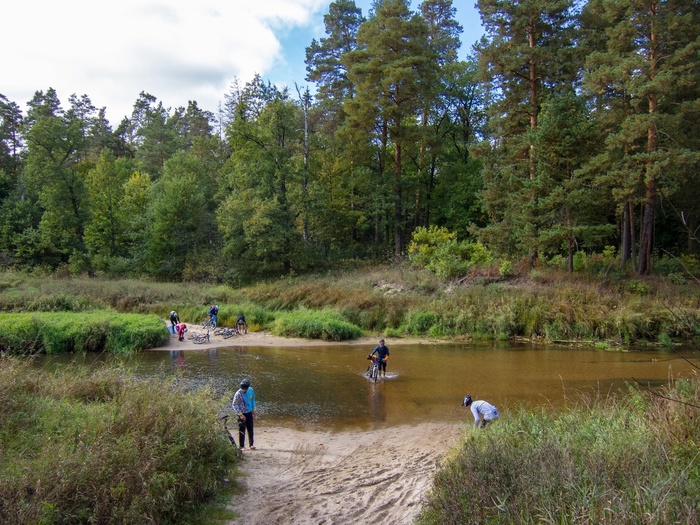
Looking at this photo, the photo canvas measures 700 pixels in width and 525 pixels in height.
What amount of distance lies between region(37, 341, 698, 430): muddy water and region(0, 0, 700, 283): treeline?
7.04 metres

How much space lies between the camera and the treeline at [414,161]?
938 inches

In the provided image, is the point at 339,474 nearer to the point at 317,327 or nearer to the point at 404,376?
the point at 404,376

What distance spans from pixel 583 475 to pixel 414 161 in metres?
38.8

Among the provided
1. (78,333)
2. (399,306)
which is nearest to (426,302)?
(399,306)

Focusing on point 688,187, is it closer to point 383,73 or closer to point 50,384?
point 383,73

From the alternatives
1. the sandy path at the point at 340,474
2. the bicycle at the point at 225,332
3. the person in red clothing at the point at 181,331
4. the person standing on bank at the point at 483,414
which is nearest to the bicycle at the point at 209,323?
the bicycle at the point at 225,332

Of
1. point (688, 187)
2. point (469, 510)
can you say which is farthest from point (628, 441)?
point (688, 187)

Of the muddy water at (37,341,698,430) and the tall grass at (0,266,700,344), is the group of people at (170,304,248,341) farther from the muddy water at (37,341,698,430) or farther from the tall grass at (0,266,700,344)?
the muddy water at (37,341,698,430)

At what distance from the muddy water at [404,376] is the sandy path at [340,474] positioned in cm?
110

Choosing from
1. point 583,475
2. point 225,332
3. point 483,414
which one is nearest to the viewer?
point 583,475

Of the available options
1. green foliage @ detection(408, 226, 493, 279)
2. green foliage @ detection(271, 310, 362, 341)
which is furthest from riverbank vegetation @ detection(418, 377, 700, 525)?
green foliage @ detection(408, 226, 493, 279)

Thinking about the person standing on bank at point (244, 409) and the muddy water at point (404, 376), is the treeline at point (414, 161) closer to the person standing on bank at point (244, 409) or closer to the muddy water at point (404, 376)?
the muddy water at point (404, 376)

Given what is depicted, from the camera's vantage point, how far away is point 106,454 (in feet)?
20.6

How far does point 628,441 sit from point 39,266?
1918 inches
